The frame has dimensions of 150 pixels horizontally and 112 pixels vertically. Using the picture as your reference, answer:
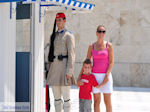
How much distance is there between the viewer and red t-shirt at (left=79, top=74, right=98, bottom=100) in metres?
5.84

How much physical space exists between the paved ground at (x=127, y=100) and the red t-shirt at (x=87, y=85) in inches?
75.7

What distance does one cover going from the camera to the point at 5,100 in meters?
5.90

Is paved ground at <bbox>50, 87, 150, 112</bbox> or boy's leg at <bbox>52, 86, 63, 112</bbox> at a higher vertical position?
boy's leg at <bbox>52, 86, 63, 112</bbox>

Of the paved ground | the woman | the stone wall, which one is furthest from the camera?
the stone wall

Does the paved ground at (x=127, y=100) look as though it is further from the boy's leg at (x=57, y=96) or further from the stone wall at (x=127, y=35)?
the boy's leg at (x=57, y=96)

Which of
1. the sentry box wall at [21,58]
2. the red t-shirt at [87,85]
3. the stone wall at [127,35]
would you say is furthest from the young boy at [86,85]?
the stone wall at [127,35]

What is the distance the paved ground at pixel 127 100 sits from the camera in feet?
27.3

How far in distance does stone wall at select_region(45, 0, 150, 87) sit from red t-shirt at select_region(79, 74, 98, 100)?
7.00 m

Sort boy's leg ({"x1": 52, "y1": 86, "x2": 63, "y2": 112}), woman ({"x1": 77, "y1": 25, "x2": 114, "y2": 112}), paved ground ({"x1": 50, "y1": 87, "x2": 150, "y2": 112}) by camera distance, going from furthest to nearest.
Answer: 1. paved ground ({"x1": 50, "y1": 87, "x2": 150, "y2": 112})
2. boy's leg ({"x1": 52, "y1": 86, "x2": 63, "y2": 112})
3. woman ({"x1": 77, "y1": 25, "x2": 114, "y2": 112})

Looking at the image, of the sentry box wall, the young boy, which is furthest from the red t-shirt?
the sentry box wall

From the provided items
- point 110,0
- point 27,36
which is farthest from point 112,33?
point 27,36

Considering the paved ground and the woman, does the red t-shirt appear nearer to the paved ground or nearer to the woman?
the woman

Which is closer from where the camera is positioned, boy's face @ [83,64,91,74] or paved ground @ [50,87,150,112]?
boy's face @ [83,64,91,74]

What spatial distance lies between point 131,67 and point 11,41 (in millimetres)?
7571
